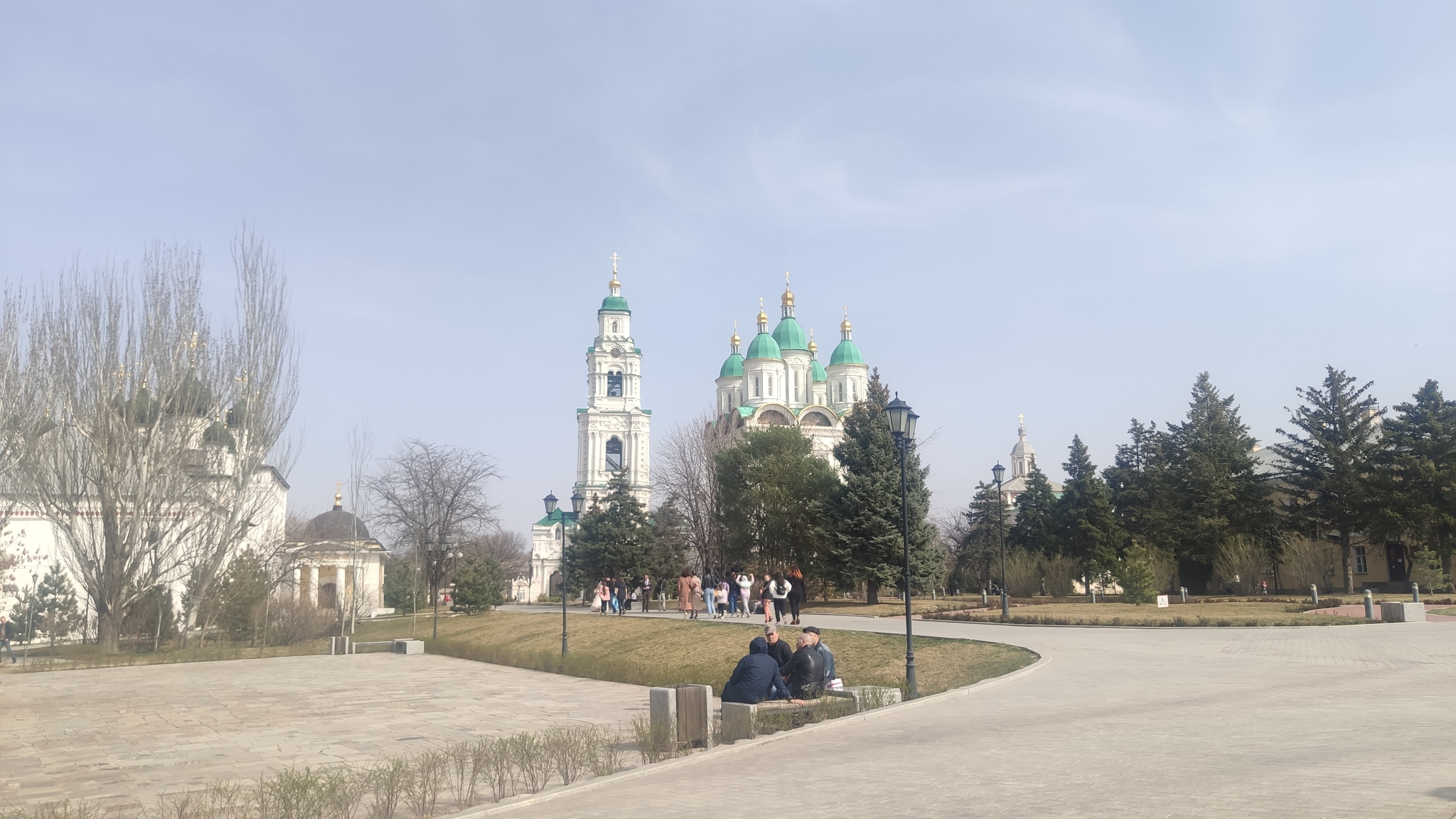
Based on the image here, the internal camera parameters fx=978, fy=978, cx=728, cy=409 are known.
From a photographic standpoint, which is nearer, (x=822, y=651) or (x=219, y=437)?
(x=822, y=651)

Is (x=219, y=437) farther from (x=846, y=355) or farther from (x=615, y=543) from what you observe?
(x=846, y=355)

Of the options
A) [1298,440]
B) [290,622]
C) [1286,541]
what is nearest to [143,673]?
[290,622]

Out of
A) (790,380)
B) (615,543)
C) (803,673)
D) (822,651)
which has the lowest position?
(803,673)

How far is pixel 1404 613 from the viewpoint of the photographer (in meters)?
21.1

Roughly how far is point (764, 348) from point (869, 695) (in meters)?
63.7

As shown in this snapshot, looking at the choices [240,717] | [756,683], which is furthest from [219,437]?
[756,683]

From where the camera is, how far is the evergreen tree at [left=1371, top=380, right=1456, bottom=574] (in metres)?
37.7

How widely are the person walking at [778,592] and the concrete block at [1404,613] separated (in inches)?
518

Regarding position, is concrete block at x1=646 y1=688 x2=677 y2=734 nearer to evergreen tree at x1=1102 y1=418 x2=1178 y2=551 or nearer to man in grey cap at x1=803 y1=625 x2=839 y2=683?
man in grey cap at x1=803 y1=625 x2=839 y2=683

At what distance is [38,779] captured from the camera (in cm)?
975

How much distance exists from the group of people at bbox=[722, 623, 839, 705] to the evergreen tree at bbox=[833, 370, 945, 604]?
838 inches

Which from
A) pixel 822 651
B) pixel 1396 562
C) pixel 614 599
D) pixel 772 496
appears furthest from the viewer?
pixel 1396 562

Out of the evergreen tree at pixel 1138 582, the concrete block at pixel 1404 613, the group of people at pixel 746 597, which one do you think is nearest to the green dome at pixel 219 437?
the group of people at pixel 746 597

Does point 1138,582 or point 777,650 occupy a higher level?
point 777,650
